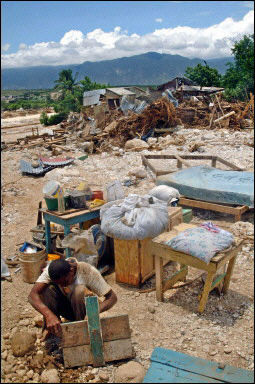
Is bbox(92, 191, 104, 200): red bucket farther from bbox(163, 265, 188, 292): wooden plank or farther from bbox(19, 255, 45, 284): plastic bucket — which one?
bbox(163, 265, 188, 292): wooden plank

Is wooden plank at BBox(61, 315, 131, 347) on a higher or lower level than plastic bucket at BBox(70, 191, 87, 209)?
lower

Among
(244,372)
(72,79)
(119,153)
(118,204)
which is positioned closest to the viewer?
(244,372)

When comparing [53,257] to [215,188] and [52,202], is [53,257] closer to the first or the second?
[52,202]

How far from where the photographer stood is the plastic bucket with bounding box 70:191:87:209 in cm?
409

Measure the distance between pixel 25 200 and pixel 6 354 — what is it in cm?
486

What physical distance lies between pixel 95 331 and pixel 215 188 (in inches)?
130

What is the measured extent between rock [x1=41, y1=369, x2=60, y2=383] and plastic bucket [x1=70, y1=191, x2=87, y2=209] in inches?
79.0

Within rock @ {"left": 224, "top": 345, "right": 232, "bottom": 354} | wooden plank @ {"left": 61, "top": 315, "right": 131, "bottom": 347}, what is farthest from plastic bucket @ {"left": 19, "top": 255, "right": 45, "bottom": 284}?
rock @ {"left": 224, "top": 345, "right": 232, "bottom": 354}

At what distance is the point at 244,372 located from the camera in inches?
88.3

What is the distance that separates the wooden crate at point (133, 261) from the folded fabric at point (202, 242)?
0.49m

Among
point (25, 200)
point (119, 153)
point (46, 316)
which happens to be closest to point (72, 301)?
point (46, 316)

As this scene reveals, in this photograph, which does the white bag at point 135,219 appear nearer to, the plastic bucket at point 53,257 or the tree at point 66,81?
the plastic bucket at point 53,257

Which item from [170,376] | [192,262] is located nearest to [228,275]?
[192,262]

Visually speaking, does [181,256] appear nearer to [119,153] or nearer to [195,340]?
[195,340]
